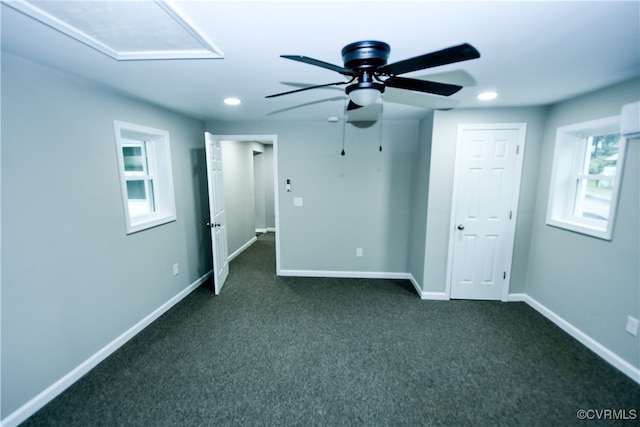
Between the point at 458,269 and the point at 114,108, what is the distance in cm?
397

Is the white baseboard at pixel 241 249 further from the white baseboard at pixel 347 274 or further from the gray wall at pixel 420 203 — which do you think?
the gray wall at pixel 420 203

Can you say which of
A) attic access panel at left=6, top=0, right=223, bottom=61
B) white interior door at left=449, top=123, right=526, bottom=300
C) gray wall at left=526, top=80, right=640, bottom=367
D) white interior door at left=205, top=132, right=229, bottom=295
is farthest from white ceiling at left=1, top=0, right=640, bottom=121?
white interior door at left=205, top=132, right=229, bottom=295

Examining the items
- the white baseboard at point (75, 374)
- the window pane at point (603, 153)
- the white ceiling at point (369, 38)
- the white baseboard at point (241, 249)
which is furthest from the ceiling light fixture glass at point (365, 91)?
the white baseboard at point (241, 249)

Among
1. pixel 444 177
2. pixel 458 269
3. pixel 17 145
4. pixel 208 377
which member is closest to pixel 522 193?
pixel 444 177

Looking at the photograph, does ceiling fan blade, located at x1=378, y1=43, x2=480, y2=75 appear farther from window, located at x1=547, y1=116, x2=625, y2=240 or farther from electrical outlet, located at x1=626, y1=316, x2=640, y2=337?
electrical outlet, located at x1=626, y1=316, x2=640, y2=337

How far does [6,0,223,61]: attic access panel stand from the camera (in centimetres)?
117

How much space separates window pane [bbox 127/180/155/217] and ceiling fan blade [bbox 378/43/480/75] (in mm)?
2851

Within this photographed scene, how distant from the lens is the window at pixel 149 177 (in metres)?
2.79

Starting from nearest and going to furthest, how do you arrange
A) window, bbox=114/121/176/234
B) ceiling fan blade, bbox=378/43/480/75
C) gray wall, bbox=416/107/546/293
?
1. ceiling fan blade, bbox=378/43/480/75
2. window, bbox=114/121/176/234
3. gray wall, bbox=416/107/546/293

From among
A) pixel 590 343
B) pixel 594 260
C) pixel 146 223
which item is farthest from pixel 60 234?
pixel 590 343

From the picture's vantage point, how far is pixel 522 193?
119 inches

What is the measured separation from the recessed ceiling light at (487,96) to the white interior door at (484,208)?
473 mm

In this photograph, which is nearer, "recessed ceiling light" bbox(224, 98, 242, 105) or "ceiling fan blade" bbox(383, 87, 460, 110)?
"ceiling fan blade" bbox(383, 87, 460, 110)

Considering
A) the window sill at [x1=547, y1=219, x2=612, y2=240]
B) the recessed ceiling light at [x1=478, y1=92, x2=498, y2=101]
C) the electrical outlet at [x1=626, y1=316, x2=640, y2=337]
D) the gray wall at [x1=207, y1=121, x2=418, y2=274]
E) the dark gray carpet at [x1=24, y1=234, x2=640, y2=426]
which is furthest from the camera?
the gray wall at [x1=207, y1=121, x2=418, y2=274]
